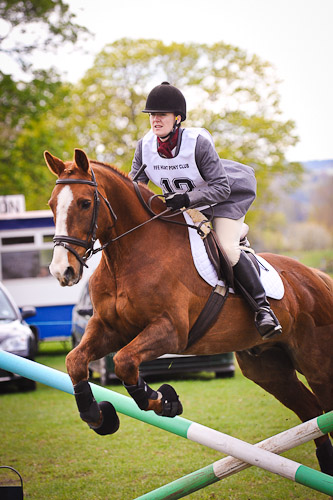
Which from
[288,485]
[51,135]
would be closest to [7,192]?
[51,135]

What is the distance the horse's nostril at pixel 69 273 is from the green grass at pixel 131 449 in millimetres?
2840

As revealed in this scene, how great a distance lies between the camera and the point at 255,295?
4.29 metres

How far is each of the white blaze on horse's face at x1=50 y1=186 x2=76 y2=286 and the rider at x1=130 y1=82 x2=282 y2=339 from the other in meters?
0.75

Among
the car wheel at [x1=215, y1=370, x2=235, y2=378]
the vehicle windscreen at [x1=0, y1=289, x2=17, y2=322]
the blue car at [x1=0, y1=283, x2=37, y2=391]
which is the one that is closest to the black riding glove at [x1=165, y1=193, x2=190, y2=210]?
the blue car at [x1=0, y1=283, x2=37, y2=391]

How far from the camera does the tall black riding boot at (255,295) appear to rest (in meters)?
4.25

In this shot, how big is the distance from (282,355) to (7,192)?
753 inches

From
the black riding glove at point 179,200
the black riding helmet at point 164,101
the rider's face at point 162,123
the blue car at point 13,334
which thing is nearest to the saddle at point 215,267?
the black riding glove at point 179,200

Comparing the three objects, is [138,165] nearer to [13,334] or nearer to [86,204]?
[86,204]

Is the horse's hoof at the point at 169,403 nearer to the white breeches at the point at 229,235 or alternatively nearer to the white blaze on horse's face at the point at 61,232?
the white blaze on horse's face at the point at 61,232

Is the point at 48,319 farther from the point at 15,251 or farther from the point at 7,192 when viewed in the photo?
the point at 7,192

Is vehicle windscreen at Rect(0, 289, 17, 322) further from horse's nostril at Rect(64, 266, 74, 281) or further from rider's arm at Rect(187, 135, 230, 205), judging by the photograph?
horse's nostril at Rect(64, 266, 74, 281)

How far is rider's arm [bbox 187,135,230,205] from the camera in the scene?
401cm

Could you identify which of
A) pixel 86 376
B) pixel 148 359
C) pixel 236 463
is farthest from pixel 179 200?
pixel 236 463

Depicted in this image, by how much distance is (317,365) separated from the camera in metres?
5.02
